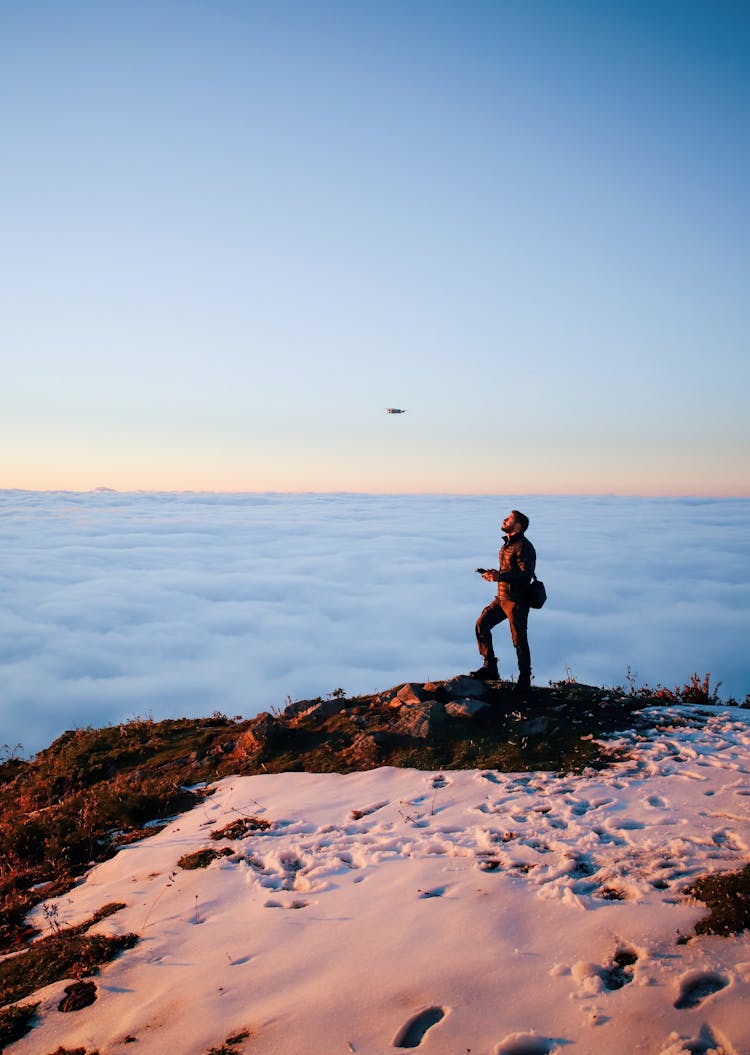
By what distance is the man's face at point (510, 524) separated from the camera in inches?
408

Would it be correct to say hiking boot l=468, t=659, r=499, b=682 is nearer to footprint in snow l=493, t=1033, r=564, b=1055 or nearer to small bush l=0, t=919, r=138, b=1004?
small bush l=0, t=919, r=138, b=1004

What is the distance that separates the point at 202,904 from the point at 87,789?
5.57 meters

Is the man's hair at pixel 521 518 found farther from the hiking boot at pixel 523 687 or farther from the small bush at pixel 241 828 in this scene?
the small bush at pixel 241 828

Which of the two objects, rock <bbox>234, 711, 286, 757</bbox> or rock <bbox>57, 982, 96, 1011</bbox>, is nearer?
rock <bbox>57, 982, 96, 1011</bbox>

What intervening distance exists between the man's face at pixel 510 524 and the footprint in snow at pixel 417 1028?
7913mm

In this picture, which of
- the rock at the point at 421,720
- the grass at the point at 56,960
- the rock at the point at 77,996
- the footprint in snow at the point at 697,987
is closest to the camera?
the footprint in snow at the point at 697,987

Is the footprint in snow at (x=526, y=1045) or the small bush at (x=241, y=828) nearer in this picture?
the footprint in snow at (x=526, y=1045)

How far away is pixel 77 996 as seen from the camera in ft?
13.7

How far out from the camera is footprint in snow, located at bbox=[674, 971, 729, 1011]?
10.5ft

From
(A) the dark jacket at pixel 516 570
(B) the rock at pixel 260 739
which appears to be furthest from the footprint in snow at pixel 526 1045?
(A) the dark jacket at pixel 516 570

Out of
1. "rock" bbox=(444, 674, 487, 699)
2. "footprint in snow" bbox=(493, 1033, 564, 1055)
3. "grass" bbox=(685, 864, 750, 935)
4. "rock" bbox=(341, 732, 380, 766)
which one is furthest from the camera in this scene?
"rock" bbox=(444, 674, 487, 699)

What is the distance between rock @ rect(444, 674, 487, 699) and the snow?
2.81 meters

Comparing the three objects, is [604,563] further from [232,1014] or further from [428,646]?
[232,1014]

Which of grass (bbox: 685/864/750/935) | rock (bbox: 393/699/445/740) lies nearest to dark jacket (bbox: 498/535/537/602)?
rock (bbox: 393/699/445/740)
